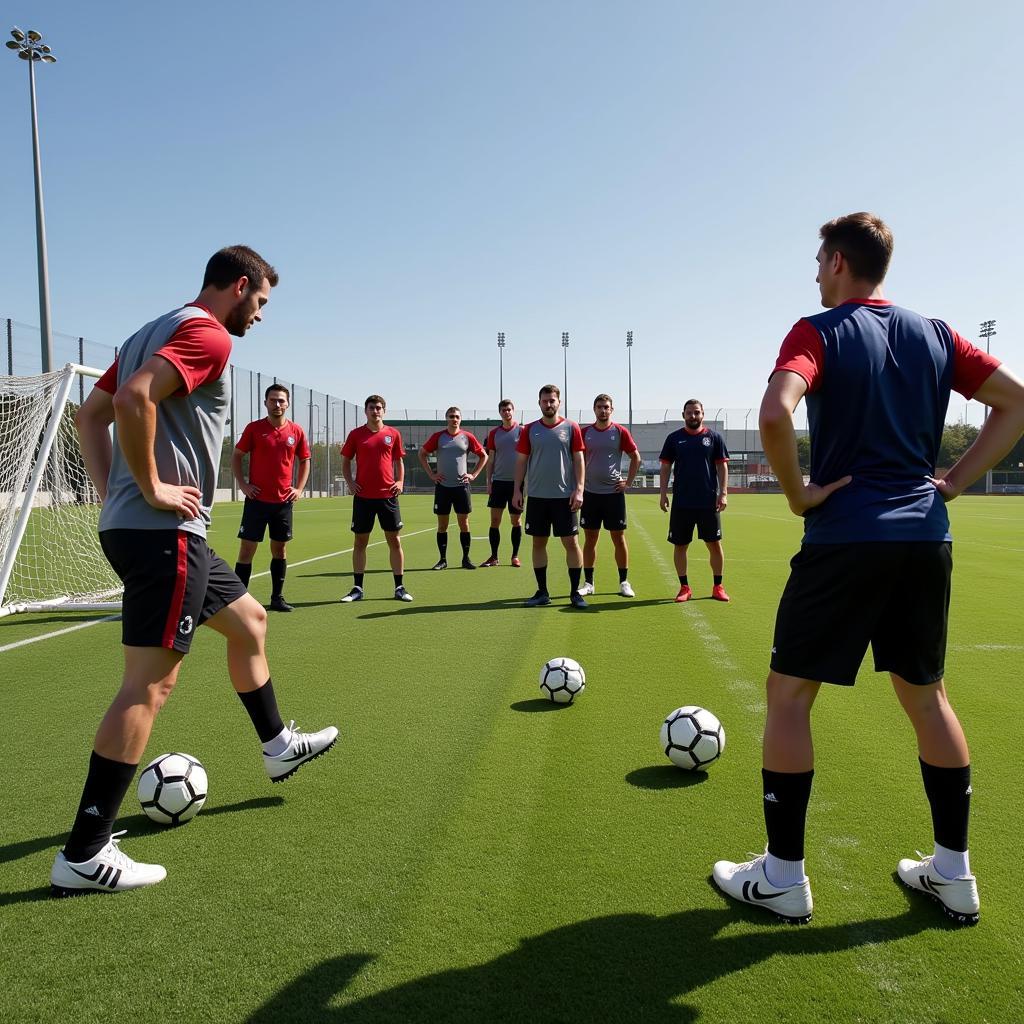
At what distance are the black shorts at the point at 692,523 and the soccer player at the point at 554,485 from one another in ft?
3.82

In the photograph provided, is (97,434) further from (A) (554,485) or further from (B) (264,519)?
(A) (554,485)

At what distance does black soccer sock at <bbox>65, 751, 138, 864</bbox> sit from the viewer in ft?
9.09

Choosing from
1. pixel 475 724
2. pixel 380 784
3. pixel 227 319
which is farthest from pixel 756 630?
pixel 227 319

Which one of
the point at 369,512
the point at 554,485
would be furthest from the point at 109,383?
the point at 369,512

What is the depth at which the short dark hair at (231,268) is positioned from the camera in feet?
10.0

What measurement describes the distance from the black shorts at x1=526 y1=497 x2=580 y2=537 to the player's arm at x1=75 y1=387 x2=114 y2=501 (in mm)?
5889

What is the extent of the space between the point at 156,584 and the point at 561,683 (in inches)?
107

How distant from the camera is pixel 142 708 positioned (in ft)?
9.23

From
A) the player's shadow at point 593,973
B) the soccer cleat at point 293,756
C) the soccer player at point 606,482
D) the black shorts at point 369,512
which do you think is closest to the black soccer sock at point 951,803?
the player's shadow at point 593,973

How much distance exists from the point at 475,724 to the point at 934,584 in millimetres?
2740

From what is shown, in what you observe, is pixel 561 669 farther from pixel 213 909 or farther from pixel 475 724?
pixel 213 909

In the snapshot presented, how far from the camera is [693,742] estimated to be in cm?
381

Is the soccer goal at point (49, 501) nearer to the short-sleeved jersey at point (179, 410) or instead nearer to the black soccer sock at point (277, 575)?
the black soccer sock at point (277, 575)

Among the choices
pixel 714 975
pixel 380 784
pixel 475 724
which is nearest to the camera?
pixel 714 975
